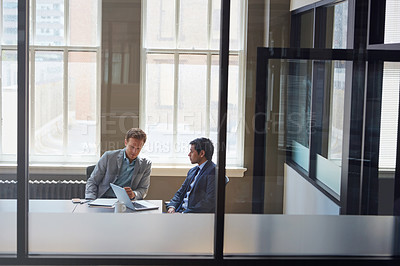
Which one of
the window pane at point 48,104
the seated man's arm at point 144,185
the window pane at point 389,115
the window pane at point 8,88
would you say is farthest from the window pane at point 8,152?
the window pane at point 389,115

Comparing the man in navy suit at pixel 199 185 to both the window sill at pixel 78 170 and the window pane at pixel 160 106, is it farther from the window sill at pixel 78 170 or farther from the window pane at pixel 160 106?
the window pane at pixel 160 106

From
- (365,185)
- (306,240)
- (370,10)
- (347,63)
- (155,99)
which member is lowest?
(306,240)

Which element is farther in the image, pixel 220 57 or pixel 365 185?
pixel 365 185

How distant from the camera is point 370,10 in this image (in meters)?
3.21

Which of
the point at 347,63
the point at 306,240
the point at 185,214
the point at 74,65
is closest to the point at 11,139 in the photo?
the point at 74,65

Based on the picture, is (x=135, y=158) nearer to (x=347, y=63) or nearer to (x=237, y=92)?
(x=237, y=92)

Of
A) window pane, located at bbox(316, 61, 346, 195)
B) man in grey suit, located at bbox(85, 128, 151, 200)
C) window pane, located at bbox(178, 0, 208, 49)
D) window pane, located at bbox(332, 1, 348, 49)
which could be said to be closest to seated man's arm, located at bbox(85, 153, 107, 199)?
man in grey suit, located at bbox(85, 128, 151, 200)

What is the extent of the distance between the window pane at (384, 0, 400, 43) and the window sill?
4.03ft

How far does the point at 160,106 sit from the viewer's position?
3266mm

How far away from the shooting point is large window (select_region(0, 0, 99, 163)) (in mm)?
3031

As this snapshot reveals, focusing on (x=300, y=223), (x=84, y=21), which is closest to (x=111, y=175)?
(x=84, y=21)

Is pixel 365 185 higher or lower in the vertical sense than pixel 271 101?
lower

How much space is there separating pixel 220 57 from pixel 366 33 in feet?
3.01

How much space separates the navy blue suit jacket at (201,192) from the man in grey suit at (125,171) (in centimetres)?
21
